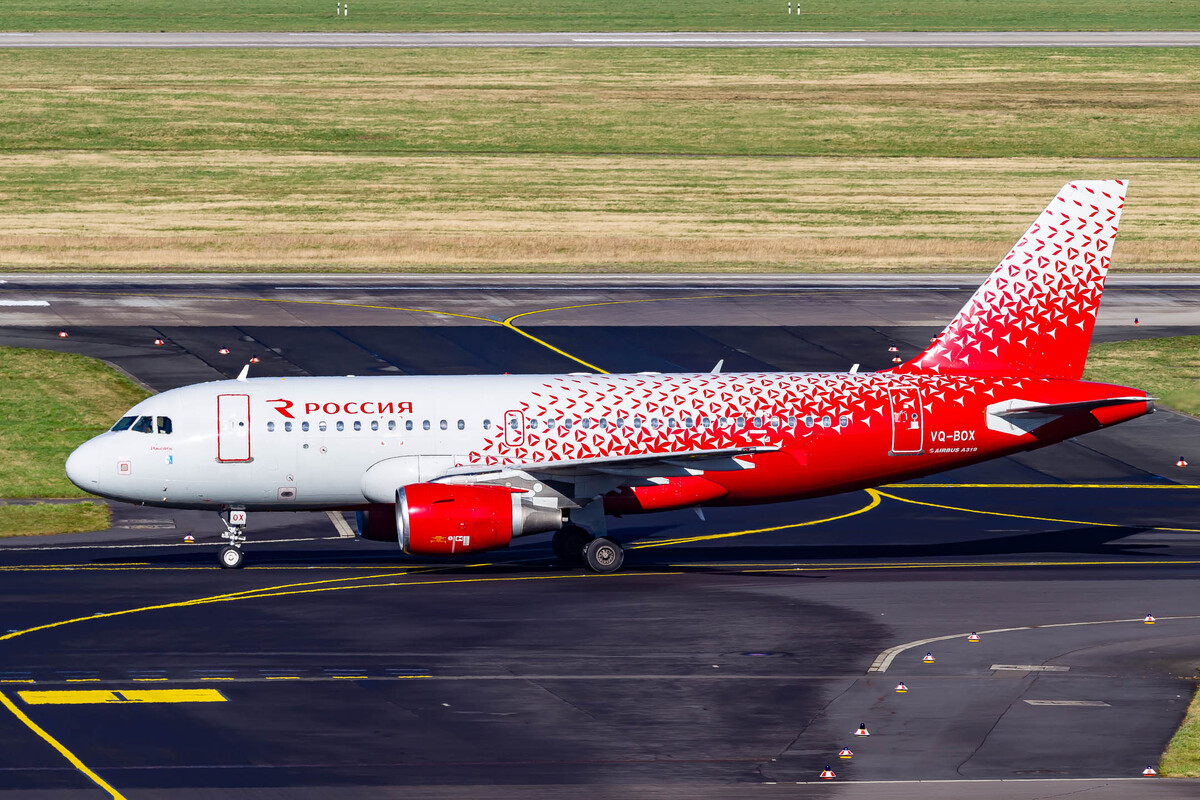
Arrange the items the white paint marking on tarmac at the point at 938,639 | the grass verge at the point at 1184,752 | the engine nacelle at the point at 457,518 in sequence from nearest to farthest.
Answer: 1. the grass verge at the point at 1184,752
2. the white paint marking on tarmac at the point at 938,639
3. the engine nacelle at the point at 457,518

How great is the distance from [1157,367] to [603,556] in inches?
1347

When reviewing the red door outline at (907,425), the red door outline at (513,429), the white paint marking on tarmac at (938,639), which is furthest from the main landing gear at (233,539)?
the white paint marking on tarmac at (938,639)

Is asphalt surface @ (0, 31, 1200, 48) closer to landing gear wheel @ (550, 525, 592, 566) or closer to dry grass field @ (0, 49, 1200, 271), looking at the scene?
dry grass field @ (0, 49, 1200, 271)

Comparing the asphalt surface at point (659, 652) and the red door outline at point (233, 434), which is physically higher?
the red door outline at point (233, 434)

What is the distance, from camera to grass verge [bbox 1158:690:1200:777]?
92.5ft

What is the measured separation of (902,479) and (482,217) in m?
62.0

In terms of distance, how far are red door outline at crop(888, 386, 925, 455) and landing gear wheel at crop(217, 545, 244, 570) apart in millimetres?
16198

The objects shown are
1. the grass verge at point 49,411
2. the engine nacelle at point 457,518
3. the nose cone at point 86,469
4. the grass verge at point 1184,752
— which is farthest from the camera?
the grass verge at point 49,411

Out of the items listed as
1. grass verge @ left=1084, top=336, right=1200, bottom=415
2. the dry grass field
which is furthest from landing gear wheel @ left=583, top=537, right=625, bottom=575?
the dry grass field

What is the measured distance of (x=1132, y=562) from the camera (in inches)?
1757

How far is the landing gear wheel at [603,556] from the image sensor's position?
4291 centimetres

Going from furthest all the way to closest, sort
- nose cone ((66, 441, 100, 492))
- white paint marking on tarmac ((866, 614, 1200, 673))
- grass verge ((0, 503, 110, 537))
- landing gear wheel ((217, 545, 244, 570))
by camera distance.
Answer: grass verge ((0, 503, 110, 537)), landing gear wheel ((217, 545, 244, 570)), nose cone ((66, 441, 100, 492)), white paint marking on tarmac ((866, 614, 1200, 673))

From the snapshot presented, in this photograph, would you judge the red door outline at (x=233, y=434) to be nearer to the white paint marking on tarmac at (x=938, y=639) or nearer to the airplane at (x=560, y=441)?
the airplane at (x=560, y=441)

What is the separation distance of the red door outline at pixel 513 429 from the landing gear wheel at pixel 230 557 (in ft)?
23.4
